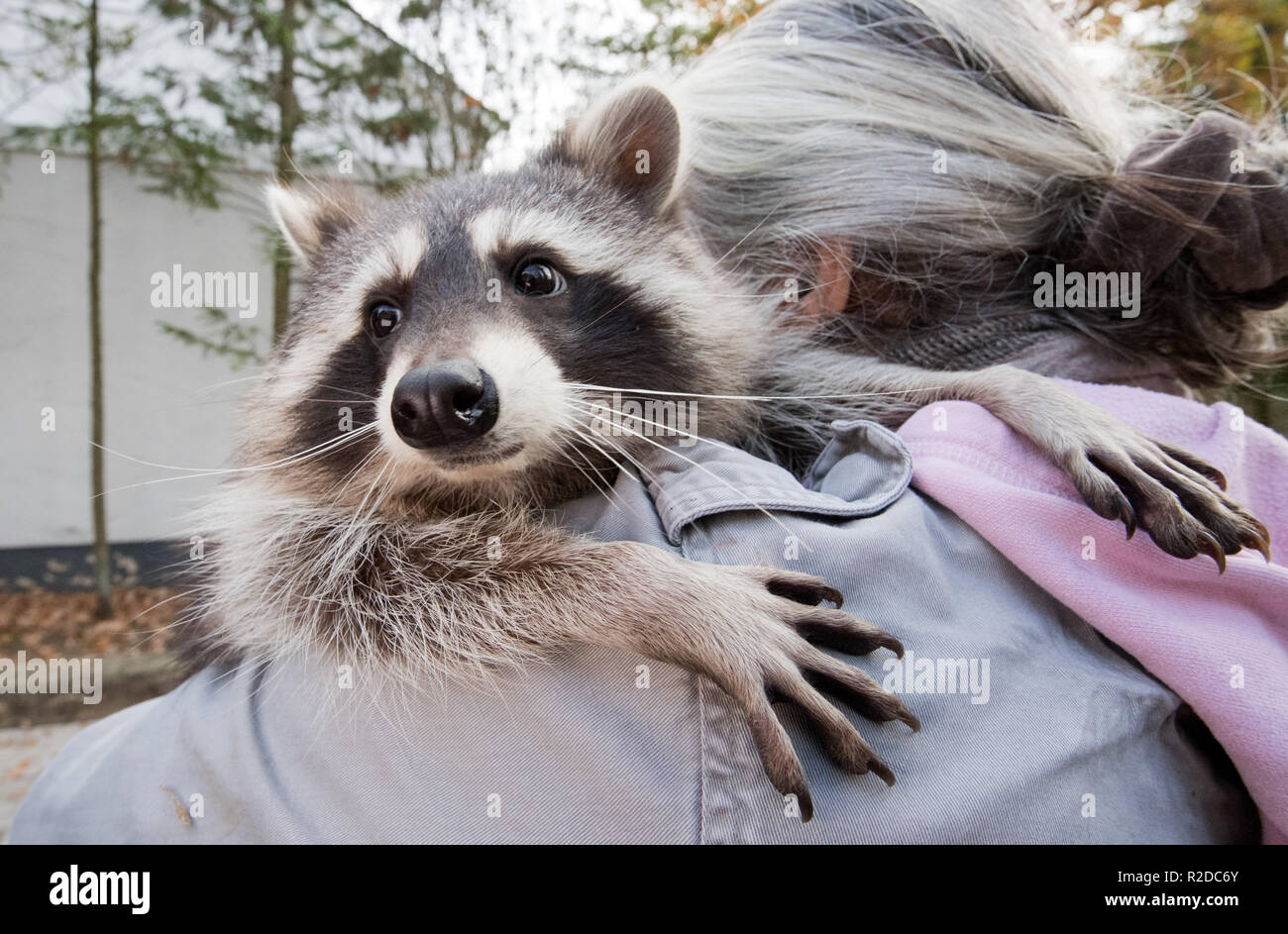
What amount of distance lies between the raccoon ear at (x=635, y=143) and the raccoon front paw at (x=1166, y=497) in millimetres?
1208

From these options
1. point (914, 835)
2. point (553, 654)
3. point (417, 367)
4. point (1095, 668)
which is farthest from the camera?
point (417, 367)

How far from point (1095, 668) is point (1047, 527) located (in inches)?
8.5

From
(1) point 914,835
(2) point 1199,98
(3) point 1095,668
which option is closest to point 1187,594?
(3) point 1095,668

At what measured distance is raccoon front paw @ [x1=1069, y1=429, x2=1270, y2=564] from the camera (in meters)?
1.35

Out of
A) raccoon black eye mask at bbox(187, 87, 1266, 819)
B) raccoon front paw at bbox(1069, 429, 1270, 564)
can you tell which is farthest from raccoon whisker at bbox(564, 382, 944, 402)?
raccoon front paw at bbox(1069, 429, 1270, 564)

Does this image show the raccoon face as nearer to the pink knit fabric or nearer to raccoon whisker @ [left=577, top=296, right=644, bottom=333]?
raccoon whisker @ [left=577, top=296, right=644, bottom=333]

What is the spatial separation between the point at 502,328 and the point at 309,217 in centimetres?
100

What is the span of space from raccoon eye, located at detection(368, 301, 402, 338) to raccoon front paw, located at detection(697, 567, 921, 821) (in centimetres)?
105

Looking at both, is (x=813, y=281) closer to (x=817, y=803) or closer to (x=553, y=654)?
(x=553, y=654)

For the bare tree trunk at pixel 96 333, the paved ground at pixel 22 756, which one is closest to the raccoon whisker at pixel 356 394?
the paved ground at pixel 22 756

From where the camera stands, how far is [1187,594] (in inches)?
51.7

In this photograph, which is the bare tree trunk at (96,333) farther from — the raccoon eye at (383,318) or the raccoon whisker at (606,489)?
the raccoon whisker at (606,489)

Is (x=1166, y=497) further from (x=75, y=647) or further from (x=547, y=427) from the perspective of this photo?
(x=75, y=647)

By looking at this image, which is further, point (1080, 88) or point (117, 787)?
point (1080, 88)
